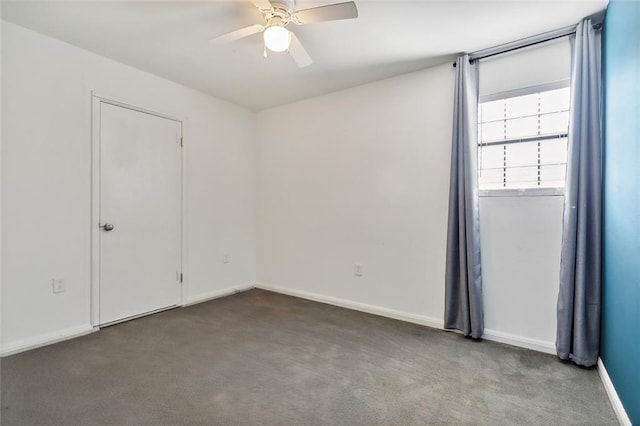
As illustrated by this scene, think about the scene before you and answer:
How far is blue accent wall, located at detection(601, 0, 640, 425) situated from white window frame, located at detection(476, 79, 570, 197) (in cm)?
34

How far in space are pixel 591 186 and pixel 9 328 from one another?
14.3 ft

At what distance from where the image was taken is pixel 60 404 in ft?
5.71

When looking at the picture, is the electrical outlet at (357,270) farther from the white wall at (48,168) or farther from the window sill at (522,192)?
the white wall at (48,168)

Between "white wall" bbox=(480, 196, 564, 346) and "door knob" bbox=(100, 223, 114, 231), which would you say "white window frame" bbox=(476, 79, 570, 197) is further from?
"door knob" bbox=(100, 223, 114, 231)

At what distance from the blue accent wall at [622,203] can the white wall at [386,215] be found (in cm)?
49

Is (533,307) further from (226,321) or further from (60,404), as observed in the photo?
(60,404)

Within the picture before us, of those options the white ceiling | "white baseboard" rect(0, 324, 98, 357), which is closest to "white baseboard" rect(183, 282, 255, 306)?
"white baseboard" rect(0, 324, 98, 357)

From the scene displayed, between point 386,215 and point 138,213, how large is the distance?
2.55 m

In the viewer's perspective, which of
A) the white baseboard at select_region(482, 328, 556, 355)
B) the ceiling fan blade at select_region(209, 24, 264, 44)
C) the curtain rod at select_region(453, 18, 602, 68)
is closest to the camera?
the ceiling fan blade at select_region(209, 24, 264, 44)

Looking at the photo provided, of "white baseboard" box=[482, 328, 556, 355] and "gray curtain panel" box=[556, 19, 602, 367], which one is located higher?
"gray curtain panel" box=[556, 19, 602, 367]

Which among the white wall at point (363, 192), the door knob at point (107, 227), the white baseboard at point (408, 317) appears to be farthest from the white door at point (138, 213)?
the white baseboard at point (408, 317)

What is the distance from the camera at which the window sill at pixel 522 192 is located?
2.41 m

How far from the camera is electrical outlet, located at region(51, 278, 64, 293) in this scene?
2.57m

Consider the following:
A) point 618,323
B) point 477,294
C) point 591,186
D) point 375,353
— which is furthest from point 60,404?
point 591,186
